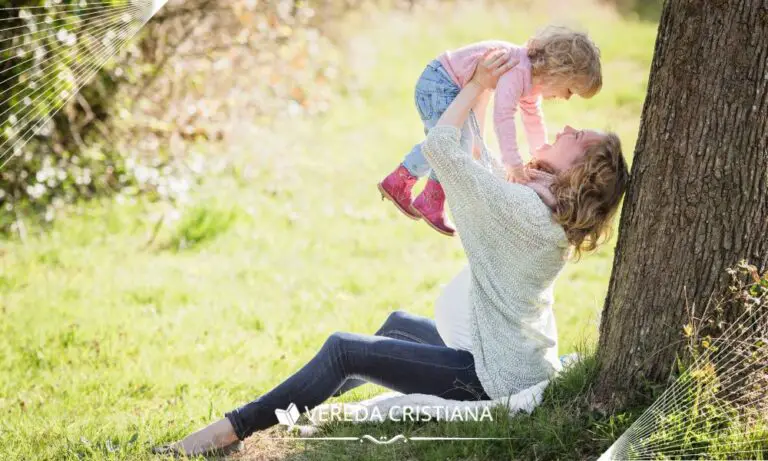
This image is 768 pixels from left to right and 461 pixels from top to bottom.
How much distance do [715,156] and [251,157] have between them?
5.38 m

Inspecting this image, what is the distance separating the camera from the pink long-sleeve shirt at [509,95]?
325cm

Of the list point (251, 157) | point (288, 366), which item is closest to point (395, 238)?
point (251, 157)

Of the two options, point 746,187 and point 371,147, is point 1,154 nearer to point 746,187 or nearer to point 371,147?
point 371,147

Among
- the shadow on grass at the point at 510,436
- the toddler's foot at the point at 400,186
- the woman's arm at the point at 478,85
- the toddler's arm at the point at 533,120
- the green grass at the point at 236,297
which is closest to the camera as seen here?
the shadow on grass at the point at 510,436

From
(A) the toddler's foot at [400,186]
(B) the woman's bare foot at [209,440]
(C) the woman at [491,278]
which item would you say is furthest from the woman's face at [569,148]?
(B) the woman's bare foot at [209,440]

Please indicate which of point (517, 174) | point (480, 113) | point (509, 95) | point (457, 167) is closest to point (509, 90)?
point (509, 95)

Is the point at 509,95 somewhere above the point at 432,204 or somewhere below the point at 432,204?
above

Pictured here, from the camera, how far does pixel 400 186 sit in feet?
11.8

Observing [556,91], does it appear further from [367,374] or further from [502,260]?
[367,374]

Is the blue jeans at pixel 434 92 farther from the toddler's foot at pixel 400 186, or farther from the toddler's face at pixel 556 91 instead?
the toddler's face at pixel 556 91

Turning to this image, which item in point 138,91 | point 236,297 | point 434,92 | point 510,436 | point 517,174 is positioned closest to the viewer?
point 510,436

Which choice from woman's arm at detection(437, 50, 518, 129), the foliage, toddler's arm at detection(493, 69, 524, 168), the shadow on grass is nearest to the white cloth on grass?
the shadow on grass

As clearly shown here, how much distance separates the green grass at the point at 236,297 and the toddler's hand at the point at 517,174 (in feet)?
2.42

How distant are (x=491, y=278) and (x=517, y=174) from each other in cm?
39
